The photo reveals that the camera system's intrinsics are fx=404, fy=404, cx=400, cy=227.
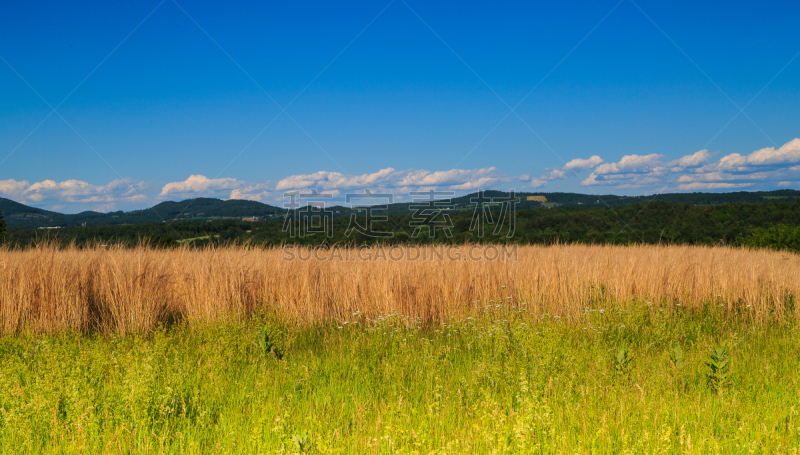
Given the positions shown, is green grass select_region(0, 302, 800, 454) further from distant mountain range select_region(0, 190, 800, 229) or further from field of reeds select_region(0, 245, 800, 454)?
distant mountain range select_region(0, 190, 800, 229)

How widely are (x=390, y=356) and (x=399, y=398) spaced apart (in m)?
1.35

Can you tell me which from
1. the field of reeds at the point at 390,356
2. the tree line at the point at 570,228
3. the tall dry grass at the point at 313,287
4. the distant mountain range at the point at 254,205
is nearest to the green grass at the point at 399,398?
the field of reeds at the point at 390,356

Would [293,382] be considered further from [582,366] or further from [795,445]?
[795,445]

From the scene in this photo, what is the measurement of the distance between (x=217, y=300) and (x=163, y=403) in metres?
3.90

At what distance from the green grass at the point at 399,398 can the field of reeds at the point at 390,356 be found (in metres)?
0.03

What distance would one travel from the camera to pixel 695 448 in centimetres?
266

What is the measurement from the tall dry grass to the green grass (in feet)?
3.61

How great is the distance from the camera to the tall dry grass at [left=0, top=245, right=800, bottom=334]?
6.16 metres

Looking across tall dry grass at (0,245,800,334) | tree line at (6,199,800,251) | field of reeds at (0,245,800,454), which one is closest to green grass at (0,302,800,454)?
field of reeds at (0,245,800,454)

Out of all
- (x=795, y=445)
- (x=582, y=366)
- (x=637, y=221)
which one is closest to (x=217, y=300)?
(x=582, y=366)

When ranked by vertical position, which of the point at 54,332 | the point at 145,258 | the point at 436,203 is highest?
the point at 436,203

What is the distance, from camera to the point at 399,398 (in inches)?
119

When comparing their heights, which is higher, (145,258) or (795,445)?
(145,258)

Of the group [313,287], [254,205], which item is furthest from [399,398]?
[254,205]
